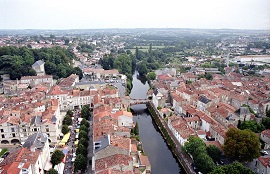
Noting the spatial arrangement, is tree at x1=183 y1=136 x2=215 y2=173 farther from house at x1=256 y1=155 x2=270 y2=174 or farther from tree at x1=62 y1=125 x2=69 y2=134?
tree at x1=62 y1=125 x2=69 y2=134

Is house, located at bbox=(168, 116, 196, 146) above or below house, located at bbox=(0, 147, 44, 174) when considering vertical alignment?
below

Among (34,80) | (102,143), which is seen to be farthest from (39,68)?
(102,143)

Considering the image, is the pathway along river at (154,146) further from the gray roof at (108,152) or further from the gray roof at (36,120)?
the gray roof at (36,120)

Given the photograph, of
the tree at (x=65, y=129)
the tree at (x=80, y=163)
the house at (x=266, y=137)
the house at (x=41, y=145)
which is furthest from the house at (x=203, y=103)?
the house at (x=41, y=145)

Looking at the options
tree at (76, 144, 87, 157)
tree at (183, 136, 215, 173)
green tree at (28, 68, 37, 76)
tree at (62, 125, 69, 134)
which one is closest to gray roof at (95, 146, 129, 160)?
tree at (76, 144, 87, 157)

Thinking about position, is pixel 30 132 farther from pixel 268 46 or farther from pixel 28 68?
pixel 268 46

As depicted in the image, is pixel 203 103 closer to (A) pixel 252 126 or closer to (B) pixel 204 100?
(B) pixel 204 100
